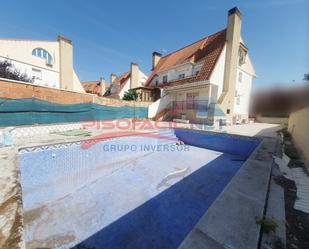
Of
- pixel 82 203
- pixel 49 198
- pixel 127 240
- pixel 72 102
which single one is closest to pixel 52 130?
pixel 72 102

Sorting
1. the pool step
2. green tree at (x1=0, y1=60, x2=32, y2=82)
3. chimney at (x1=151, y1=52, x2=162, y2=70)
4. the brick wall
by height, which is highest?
chimney at (x1=151, y1=52, x2=162, y2=70)

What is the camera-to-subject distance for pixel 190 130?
9430mm

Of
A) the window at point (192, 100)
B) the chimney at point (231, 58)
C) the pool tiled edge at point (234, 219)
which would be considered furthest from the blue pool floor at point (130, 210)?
the chimney at point (231, 58)

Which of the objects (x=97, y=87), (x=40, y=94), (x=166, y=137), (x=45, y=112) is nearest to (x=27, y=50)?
(x=40, y=94)

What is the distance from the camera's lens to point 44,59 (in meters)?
12.3

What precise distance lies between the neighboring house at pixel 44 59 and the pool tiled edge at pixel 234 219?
47.2 ft

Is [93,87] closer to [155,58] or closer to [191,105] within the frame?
[155,58]

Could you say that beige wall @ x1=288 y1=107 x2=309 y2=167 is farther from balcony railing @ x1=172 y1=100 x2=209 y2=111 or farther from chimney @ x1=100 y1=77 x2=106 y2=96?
chimney @ x1=100 y1=77 x2=106 y2=96

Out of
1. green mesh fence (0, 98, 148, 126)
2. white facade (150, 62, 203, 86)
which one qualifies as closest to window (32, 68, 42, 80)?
green mesh fence (0, 98, 148, 126)

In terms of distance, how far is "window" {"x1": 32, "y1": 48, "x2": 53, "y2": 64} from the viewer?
39.5ft

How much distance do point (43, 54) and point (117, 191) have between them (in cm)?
1404

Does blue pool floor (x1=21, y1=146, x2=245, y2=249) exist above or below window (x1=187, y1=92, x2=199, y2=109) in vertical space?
below

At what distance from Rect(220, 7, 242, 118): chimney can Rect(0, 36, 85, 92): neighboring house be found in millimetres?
14101

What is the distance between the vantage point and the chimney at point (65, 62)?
13.2 meters
